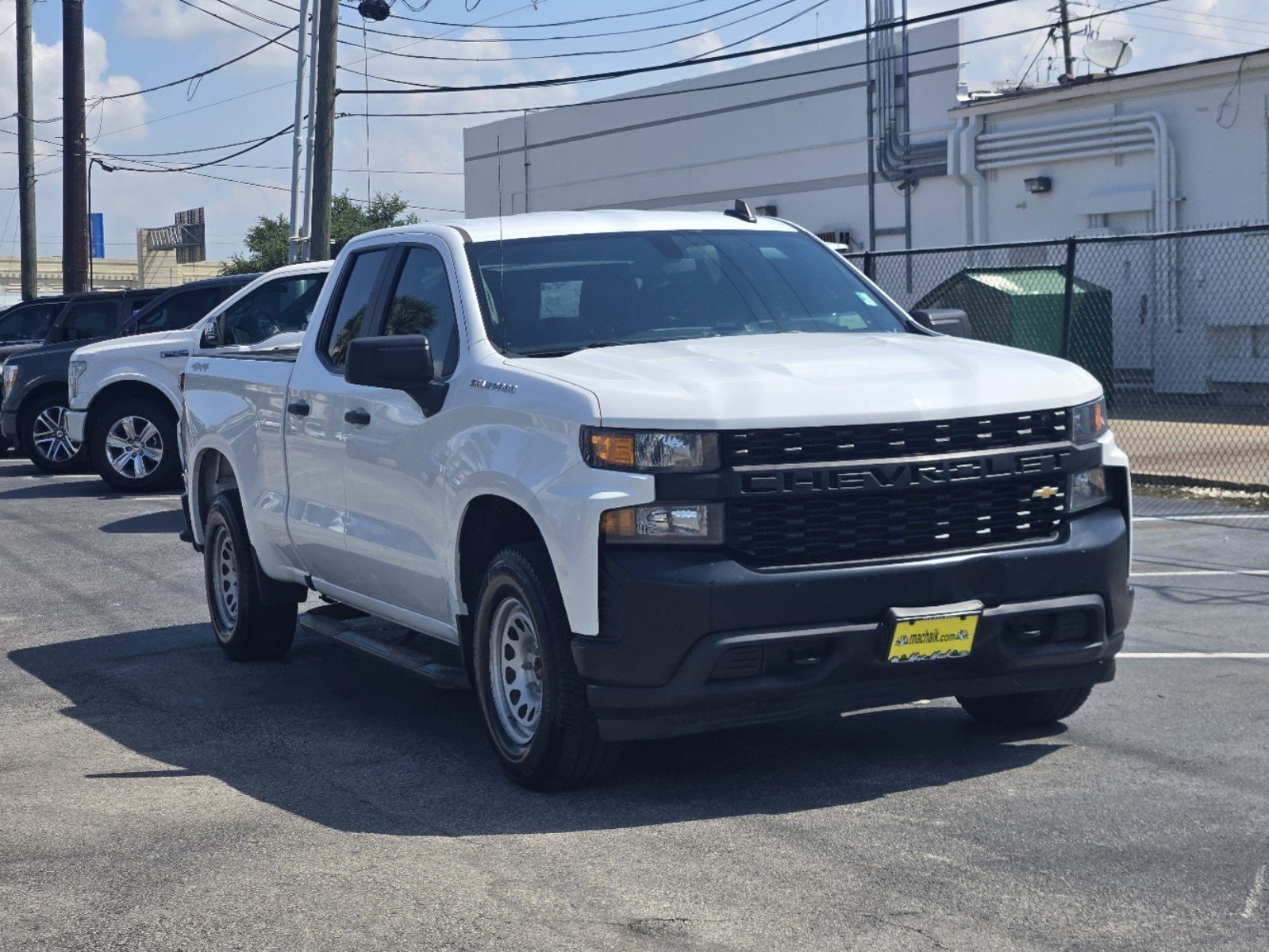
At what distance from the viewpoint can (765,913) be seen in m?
4.50

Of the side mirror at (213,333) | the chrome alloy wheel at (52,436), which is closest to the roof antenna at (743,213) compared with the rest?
the side mirror at (213,333)

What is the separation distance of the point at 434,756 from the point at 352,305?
84.0 inches

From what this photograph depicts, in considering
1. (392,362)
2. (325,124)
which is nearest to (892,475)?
(392,362)

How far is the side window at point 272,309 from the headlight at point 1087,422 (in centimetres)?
1004

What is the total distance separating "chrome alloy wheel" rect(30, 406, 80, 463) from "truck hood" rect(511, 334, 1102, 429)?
49.2ft

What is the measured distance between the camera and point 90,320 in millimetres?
20438

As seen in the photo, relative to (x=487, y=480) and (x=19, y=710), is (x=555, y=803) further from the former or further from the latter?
(x=19, y=710)

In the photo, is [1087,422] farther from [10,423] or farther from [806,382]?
[10,423]

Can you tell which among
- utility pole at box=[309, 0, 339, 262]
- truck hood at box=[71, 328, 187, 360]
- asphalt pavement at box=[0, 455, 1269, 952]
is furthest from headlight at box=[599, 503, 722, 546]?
utility pole at box=[309, 0, 339, 262]

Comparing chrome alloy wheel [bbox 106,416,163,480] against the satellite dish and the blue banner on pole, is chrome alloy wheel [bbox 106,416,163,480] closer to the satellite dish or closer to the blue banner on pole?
the satellite dish

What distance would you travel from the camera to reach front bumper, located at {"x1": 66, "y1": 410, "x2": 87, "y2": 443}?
55.9 ft

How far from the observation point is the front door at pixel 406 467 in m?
6.38

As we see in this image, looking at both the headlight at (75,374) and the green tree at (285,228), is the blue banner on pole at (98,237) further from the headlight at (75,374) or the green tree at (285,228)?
the headlight at (75,374)

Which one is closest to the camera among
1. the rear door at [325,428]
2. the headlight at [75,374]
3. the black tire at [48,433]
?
the rear door at [325,428]
